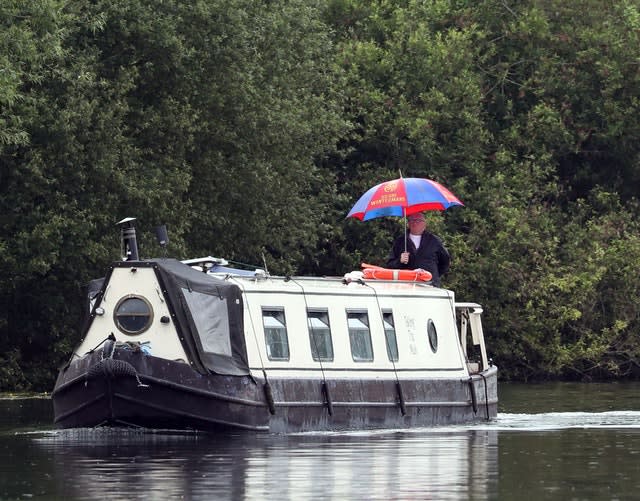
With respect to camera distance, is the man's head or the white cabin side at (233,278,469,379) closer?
the white cabin side at (233,278,469,379)

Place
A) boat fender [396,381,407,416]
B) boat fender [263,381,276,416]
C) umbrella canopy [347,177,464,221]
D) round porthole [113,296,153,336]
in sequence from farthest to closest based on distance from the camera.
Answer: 1. umbrella canopy [347,177,464,221]
2. boat fender [396,381,407,416]
3. boat fender [263,381,276,416]
4. round porthole [113,296,153,336]

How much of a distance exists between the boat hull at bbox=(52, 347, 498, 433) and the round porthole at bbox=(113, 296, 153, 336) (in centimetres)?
65

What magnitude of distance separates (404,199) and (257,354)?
484cm

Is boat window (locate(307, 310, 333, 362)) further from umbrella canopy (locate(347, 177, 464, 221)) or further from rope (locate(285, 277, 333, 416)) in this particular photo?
umbrella canopy (locate(347, 177, 464, 221))

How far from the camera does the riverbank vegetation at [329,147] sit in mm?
37906

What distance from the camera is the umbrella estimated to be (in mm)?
29688

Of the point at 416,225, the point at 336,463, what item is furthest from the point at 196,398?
the point at 416,225

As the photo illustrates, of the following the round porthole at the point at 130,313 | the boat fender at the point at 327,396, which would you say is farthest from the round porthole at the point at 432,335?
the round porthole at the point at 130,313

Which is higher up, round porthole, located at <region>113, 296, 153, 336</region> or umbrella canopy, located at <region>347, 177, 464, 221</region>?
umbrella canopy, located at <region>347, 177, 464, 221</region>

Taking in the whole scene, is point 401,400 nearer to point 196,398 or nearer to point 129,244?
point 196,398

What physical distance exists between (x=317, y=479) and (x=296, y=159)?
1020 inches

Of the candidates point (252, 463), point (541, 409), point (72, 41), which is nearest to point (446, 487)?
point (252, 463)

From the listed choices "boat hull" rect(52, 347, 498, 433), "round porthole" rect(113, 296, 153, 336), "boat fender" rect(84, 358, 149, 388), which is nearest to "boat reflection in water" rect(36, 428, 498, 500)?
"boat hull" rect(52, 347, 498, 433)

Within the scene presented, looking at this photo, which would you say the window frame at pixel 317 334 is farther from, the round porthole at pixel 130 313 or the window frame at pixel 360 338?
the round porthole at pixel 130 313
